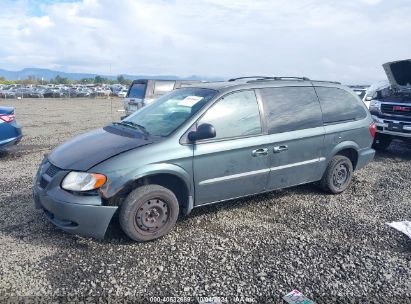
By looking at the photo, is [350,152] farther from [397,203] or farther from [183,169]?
[183,169]

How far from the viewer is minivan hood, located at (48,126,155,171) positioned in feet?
12.4

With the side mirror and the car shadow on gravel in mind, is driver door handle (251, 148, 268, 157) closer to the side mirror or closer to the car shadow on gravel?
the side mirror

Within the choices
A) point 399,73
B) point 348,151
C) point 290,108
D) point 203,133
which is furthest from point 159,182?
point 399,73

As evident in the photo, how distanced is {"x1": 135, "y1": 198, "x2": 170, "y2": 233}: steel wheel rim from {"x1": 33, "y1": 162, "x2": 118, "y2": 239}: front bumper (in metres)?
0.30

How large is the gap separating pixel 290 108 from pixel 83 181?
282 cm

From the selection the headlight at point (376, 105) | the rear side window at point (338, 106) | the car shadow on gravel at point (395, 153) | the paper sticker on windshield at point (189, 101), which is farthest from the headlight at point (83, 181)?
the headlight at point (376, 105)

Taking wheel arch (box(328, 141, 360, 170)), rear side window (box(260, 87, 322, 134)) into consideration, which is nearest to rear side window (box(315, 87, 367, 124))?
rear side window (box(260, 87, 322, 134))

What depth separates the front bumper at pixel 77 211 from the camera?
361 centimetres

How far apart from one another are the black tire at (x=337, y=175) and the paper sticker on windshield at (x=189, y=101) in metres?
2.30

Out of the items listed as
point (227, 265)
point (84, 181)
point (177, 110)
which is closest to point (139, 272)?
point (227, 265)

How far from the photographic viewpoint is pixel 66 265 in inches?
135

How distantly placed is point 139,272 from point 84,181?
107cm

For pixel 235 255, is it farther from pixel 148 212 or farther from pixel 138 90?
pixel 138 90

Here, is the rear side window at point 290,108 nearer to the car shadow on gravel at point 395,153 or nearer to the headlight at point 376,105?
the car shadow on gravel at point 395,153
